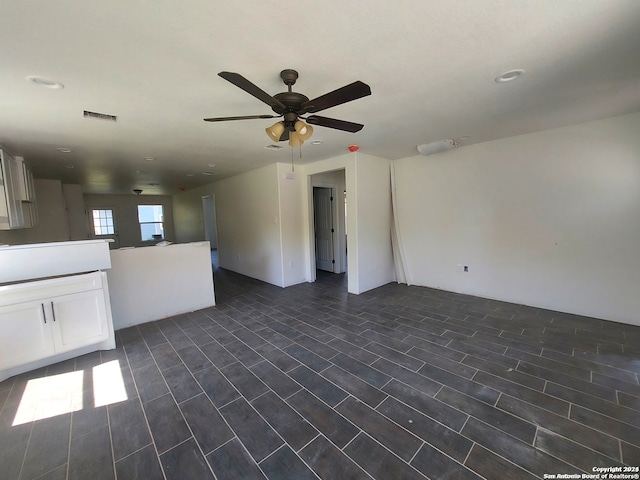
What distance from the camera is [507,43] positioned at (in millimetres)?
1593

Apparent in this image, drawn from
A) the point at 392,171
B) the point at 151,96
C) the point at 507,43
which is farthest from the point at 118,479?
the point at 392,171

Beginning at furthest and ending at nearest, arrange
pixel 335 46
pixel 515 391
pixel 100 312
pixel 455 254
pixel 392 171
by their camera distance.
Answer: pixel 392 171, pixel 455 254, pixel 100 312, pixel 515 391, pixel 335 46

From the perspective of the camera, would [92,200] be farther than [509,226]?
Yes

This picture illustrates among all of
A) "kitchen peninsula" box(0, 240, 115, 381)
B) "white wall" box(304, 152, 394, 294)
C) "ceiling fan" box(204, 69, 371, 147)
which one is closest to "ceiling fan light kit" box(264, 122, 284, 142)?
"ceiling fan" box(204, 69, 371, 147)

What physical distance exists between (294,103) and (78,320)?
305 cm

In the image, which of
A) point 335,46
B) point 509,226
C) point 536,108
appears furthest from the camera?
point 509,226

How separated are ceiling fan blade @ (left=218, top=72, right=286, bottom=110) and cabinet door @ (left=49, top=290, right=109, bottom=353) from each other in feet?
8.97

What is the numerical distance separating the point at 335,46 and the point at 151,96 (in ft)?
5.17

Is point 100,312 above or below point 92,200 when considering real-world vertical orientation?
below

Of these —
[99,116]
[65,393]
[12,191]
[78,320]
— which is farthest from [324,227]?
[12,191]

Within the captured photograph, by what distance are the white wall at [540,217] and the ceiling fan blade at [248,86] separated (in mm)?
3505

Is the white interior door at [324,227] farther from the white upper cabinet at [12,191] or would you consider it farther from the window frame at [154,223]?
the window frame at [154,223]

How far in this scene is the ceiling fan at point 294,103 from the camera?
1.55 meters

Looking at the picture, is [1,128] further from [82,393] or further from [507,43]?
[507,43]
